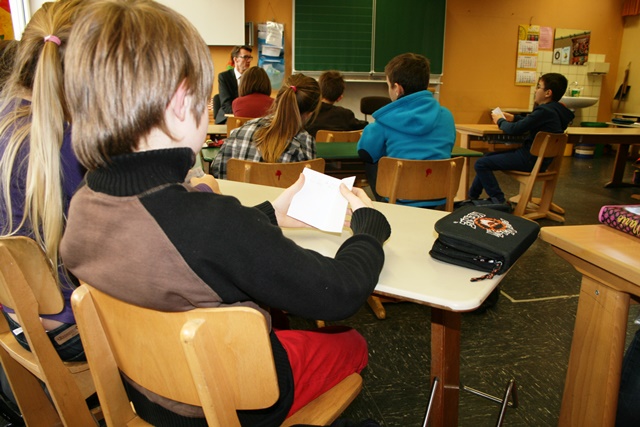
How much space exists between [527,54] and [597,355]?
7452 mm

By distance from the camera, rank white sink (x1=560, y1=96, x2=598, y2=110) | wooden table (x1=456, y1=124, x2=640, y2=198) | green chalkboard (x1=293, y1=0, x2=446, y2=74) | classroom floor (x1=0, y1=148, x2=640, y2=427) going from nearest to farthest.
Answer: classroom floor (x1=0, y1=148, x2=640, y2=427), wooden table (x1=456, y1=124, x2=640, y2=198), green chalkboard (x1=293, y1=0, x2=446, y2=74), white sink (x1=560, y1=96, x2=598, y2=110)

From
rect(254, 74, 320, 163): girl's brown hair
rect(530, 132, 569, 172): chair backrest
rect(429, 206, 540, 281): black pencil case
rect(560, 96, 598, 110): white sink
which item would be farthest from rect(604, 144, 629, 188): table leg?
rect(429, 206, 540, 281): black pencil case

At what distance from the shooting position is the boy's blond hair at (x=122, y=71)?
0.71m

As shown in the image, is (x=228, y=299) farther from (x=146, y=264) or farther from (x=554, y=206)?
(x=554, y=206)

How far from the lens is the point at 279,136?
240cm

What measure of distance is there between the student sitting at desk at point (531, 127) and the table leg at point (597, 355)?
9.43 feet

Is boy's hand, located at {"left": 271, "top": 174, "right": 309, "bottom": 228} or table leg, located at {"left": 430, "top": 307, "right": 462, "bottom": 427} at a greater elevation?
boy's hand, located at {"left": 271, "top": 174, "right": 309, "bottom": 228}

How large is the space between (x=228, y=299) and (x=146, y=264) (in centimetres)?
13

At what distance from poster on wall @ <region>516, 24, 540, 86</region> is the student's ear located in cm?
779

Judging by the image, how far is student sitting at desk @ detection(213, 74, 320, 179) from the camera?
238 centimetres

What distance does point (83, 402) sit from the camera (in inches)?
42.2

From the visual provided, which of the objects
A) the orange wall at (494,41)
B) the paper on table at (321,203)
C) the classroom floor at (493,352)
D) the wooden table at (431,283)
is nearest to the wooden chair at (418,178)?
the classroom floor at (493,352)

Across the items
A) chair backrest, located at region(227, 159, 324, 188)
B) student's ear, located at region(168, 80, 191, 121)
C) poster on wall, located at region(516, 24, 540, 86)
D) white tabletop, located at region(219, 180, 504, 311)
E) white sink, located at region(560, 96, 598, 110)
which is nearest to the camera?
student's ear, located at region(168, 80, 191, 121)

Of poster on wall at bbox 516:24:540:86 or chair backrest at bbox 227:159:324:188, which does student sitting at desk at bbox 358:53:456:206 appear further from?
poster on wall at bbox 516:24:540:86
